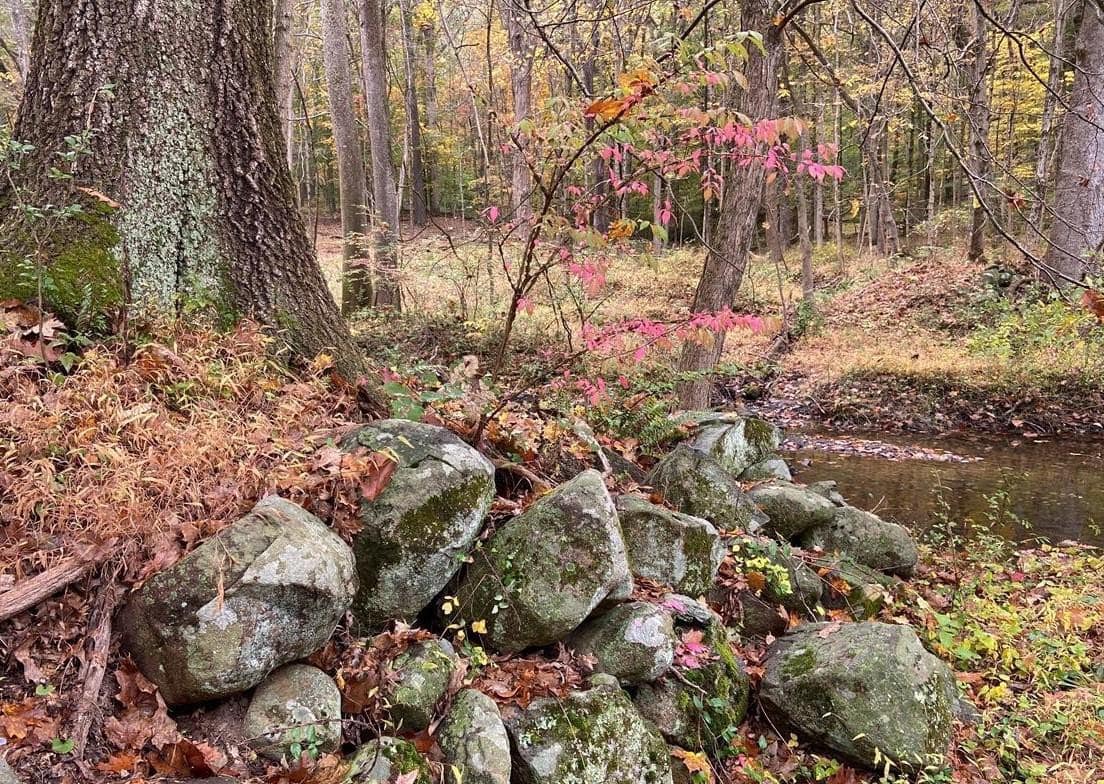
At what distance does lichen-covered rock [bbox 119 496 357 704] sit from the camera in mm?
2543

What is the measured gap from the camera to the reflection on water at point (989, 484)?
7.50 m

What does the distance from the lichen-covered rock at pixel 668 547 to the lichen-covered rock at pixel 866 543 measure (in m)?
2.03

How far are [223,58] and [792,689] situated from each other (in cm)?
506

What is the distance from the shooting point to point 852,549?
6.00 meters

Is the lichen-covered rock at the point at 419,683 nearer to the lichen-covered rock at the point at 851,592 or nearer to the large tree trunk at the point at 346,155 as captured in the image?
the lichen-covered rock at the point at 851,592

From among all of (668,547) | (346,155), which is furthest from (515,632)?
(346,155)

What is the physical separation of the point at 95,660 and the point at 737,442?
5.66 metres

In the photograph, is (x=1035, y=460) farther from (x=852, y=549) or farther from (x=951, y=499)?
(x=852, y=549)

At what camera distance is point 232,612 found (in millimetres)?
2596

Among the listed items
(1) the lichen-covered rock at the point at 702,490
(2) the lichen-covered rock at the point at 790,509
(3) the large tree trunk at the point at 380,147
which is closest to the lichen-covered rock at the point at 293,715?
(1) the lichen-covered rock at the point at 702,490

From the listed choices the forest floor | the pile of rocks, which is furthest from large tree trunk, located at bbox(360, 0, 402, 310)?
the pile of rocks

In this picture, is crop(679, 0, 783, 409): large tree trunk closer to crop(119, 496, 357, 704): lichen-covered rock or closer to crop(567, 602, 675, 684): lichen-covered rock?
crop(567, 602, 675, 684): lichen-covered rock

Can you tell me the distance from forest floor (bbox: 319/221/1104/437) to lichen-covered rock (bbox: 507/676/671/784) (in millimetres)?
4262

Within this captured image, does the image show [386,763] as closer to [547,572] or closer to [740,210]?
[547,572]
